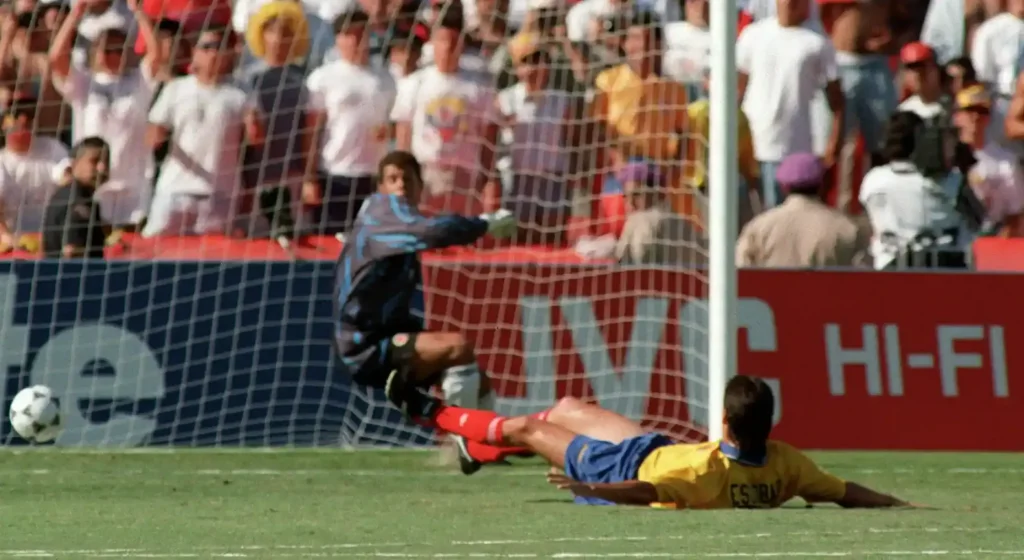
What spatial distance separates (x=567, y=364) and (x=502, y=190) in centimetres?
157

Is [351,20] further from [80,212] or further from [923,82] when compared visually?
[923,82]

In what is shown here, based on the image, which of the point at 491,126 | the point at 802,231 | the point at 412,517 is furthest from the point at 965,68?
the point at 412,517

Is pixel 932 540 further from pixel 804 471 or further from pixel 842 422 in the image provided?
pixel 842 422

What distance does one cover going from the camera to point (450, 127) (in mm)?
14211

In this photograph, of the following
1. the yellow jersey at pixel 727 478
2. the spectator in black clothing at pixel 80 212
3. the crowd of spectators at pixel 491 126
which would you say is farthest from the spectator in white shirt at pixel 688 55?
the yellow jersey at pixel 727 478

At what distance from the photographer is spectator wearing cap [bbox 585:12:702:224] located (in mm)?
13406

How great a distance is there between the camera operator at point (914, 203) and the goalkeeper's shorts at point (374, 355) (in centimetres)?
336

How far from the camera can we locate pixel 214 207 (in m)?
13.8

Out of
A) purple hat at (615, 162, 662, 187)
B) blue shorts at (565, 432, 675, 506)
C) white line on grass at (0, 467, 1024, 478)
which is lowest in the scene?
blue shorts at (565, 432, 675, 506)

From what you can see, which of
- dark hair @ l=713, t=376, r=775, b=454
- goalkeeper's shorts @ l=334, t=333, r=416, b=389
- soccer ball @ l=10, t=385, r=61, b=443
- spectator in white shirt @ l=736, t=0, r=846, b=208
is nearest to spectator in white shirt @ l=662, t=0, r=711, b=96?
spectator in white shirt @ l=736, t=0, r=846, b=208

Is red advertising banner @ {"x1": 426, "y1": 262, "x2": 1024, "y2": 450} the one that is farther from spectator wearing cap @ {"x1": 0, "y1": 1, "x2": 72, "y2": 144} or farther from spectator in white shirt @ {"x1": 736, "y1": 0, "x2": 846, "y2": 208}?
spectator wearing cap @ {"x1": 0, "y1": 1, "x2": 72, "y2": 144}

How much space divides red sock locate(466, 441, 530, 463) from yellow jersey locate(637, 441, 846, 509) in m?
1.81

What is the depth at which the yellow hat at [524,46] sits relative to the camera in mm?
14141

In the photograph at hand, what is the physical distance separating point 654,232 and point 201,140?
3053 millimetres
